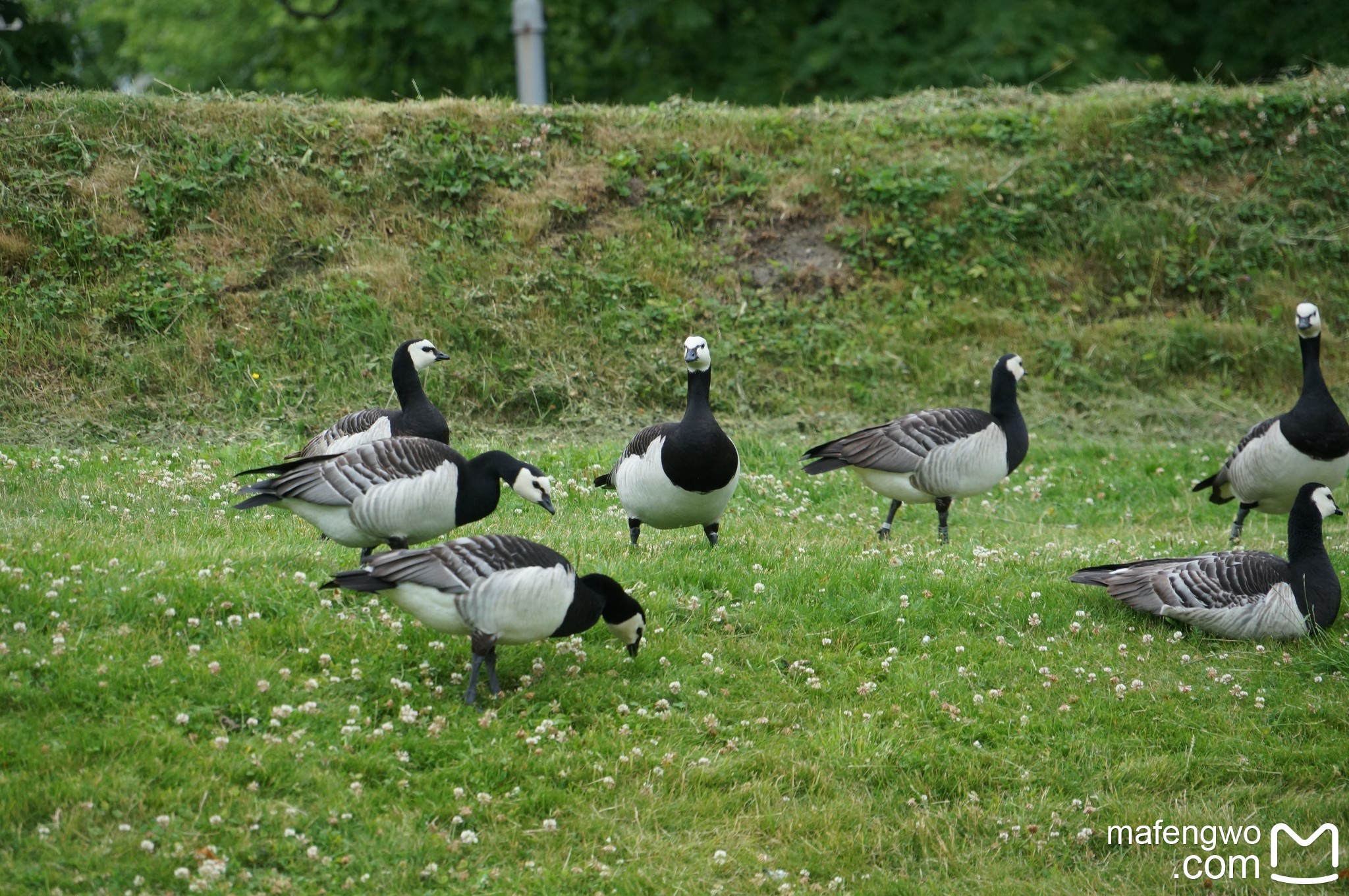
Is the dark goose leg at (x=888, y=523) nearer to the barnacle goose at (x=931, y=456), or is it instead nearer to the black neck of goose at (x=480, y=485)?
the barnacle goose at (x=931, y=456)

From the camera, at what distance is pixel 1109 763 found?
7.59 m

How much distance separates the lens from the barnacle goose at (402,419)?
11508 millimetres

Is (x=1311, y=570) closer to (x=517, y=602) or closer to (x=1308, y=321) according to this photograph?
(x=1308, y=321)

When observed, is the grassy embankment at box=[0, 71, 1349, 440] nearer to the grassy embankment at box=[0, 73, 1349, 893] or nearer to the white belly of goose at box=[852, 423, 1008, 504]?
the grassy embankment at box=[0, 73, 1349, 893]

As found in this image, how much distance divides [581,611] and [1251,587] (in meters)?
4.95

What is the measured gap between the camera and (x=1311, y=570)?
9.24m

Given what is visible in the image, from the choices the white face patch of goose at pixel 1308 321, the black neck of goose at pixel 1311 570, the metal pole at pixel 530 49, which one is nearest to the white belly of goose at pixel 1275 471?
the white face patch of goose at pixel 1308 321

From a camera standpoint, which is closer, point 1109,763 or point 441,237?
point 1109,763

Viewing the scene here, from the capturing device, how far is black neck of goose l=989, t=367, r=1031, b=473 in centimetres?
1202

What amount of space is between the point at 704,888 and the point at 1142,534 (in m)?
8.07

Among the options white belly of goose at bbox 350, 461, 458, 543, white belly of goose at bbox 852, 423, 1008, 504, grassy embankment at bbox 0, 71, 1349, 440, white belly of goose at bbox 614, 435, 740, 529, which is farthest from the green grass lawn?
grassy embankment at bbox 0, 71, 1349, 440

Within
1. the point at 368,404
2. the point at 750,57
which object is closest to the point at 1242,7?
the point at 750,57

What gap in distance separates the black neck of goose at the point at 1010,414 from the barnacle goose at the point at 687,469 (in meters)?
3.23

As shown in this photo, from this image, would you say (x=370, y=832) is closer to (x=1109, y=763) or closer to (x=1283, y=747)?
(x=1109, y=763)
